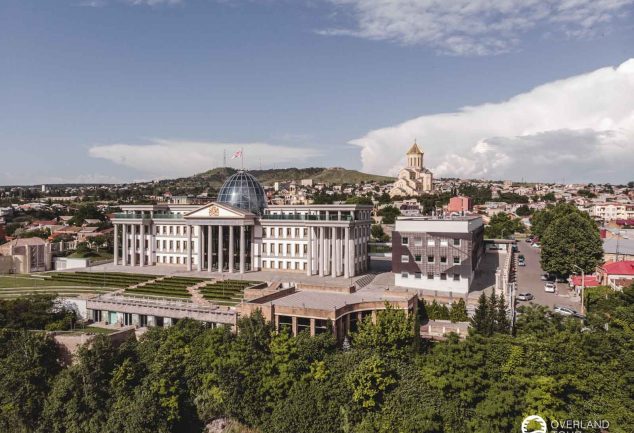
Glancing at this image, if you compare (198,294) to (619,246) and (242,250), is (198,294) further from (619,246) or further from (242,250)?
Answer: (619,246)

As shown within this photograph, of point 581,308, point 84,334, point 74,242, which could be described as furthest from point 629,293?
point 74,242

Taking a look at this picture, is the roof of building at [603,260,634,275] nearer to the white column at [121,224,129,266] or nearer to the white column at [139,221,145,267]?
the white column at [139,221,145,267]

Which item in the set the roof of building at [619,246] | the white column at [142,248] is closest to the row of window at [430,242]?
the roof of building at [619,246]

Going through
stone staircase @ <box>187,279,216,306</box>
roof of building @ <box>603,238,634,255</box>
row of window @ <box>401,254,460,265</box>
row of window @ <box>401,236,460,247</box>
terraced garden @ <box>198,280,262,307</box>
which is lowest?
stone staircase @ <box>187,279,216,306</box>

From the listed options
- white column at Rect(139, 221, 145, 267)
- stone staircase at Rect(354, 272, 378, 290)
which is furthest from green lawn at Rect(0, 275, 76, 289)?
stone staircase at Rect(354, 272, 378, 290)

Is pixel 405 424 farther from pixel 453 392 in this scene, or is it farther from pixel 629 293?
pixel 629 293
